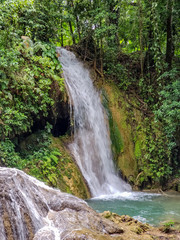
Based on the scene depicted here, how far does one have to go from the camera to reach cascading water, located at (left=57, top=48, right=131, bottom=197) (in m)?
8.82

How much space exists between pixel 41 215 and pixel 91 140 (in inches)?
228

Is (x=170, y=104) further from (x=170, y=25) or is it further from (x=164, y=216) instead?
(x=164, y=216)

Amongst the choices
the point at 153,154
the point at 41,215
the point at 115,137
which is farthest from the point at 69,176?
the point at 153,154

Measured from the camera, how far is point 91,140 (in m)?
9.61

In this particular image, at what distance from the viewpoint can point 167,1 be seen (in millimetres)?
9914

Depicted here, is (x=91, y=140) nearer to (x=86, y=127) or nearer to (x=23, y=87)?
(x=86, y=127)

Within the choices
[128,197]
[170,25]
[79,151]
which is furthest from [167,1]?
[128,197]

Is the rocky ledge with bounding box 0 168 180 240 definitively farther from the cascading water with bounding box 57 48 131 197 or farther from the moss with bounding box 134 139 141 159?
the moss with bounding box 134 139 141 159

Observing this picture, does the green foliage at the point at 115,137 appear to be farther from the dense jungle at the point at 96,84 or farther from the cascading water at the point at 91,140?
the cascading water at the point at 91,140

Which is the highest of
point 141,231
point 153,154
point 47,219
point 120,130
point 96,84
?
point 96,84

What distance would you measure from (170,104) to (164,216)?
4875 millimetres

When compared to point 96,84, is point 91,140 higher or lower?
lower

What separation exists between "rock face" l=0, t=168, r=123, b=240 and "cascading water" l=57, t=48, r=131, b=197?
3.82 metres

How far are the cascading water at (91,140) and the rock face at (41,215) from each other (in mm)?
3821
